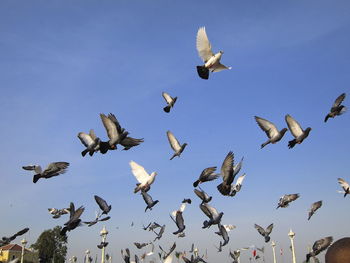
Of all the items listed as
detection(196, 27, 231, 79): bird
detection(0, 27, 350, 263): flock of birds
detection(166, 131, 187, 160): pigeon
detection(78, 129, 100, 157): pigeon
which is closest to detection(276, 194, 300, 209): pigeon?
detection(0, 27, 350, 263): flock of birds

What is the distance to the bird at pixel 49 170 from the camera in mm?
12627

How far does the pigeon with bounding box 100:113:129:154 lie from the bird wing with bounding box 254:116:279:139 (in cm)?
487

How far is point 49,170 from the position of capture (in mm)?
12750

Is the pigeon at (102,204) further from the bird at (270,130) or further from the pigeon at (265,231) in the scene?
the pigeon at (265,231)

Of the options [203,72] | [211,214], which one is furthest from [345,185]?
[203,72]

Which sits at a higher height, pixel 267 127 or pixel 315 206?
pixel 267 127

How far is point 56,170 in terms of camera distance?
12883mm

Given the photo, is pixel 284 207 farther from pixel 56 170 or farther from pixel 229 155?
pixel 56 170

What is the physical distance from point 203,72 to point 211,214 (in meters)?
4.97

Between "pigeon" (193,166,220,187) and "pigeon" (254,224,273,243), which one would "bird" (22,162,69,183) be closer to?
"pigeon" (193,166,220,187)

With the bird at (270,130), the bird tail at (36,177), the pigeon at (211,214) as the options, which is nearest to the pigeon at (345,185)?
the bird at (270,130)

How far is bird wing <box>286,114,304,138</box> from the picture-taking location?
14.0 meters

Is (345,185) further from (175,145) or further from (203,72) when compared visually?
(203,72)

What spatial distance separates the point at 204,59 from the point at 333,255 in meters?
10.2
